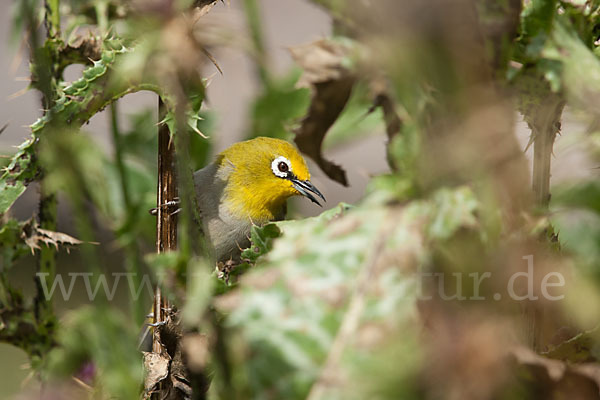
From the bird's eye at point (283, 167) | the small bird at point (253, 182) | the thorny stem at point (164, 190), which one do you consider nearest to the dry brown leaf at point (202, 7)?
the thorny stem at point (164, 190)

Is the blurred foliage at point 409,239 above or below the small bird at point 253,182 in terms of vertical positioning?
above

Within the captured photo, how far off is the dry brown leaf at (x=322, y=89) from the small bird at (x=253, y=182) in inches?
37.1

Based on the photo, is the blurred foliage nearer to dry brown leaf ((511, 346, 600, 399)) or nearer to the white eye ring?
dry brown leaf ((511, 346, 600, 399))

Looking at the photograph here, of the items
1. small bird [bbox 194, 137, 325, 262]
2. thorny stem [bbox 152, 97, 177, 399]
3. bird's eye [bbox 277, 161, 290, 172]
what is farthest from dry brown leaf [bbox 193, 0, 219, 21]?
bird's eye [bbox 277, 161, 290, 172]

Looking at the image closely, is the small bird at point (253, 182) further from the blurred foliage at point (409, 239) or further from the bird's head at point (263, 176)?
the blurred foliage at point (409, 239)

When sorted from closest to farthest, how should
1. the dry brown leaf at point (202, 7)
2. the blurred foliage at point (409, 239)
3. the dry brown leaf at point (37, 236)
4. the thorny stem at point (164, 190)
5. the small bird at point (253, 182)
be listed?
the blurred foliage at point (409, 239) → the dry brown leaf at point (202, 7) → the thorny stem at point (164, 190) → the dry brown leaf at point (37, 236) → the small bird at point (253, 182)

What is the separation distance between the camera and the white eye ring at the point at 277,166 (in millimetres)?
1863

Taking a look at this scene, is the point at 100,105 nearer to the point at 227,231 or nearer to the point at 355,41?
the point at 355,41

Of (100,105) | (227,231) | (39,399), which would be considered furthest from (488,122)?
(227,231)

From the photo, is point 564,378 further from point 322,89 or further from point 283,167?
point 283,167

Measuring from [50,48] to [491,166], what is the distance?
2.36 ft

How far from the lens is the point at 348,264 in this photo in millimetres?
519

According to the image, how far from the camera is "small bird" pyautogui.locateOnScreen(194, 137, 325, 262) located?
70.1 inches

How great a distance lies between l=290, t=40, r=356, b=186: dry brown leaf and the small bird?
943 millimetres
